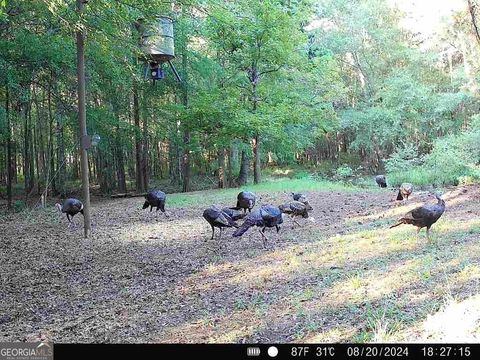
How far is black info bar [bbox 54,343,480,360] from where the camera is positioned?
266 cm

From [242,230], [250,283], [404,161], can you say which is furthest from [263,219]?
[404,161]

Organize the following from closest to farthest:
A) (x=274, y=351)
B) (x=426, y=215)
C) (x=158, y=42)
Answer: (x=274, y=351)
(x=426, y=215)
(x=158, y=42)

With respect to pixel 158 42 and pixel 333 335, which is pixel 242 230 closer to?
pixel 333 335

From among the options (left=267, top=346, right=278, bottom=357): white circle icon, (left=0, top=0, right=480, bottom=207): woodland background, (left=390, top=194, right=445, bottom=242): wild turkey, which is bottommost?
(left=267, top=346, right=278, bottom=357): white circle icon

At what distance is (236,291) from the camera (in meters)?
5.54

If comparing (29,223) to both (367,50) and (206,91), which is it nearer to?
(206,91)

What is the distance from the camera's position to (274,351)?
109 inches

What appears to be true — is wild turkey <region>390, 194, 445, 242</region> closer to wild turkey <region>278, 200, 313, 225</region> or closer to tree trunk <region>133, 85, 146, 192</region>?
wild turkey <region>278, 200, 313, 225</region>

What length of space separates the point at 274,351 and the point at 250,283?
307cm

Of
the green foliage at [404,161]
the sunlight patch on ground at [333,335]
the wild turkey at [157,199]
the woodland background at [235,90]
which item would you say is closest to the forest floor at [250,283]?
the sunlight patch on ground at [333,335]

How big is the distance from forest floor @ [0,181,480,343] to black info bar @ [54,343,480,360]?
39cm

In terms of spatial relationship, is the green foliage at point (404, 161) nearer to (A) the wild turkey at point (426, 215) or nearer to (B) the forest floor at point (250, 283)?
(B) the forest floor at point (250, 283)

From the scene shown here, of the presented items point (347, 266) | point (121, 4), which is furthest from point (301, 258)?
point (121, 4)

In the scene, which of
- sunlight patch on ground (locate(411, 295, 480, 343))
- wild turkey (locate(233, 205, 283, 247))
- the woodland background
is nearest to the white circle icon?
sunlight patch on ground (locate(411, 295, 480, 343))
